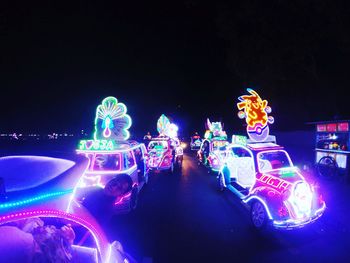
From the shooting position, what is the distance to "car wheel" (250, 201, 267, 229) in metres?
6.12

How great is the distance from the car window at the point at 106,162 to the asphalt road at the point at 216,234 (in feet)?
4.14

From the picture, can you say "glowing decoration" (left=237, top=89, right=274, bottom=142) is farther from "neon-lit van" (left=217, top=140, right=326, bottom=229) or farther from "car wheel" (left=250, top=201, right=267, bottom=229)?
"car wheel" (left=250, top=201, right=267, bottom=229)

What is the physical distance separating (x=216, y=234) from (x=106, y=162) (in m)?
3.27

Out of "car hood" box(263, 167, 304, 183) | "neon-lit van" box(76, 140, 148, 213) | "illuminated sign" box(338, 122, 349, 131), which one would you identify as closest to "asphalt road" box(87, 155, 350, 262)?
"neon-lit van" box(76, 140, 148, 213)

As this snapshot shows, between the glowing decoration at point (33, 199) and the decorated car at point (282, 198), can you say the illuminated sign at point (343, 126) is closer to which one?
the decorated car at point (282, 198)

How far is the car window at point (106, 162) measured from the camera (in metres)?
7.08

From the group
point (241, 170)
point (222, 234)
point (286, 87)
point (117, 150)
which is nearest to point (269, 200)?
point (222, 234)

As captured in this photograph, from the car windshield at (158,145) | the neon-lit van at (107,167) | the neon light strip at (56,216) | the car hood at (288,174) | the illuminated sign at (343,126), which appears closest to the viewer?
the neon light strip at (56,216)

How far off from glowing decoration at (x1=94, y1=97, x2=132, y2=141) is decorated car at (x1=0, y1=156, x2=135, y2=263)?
8.03 meters

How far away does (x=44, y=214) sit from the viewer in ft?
6.61

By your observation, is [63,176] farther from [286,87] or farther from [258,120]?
[286,87]

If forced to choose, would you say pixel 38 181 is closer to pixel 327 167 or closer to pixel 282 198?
pixel 282 198

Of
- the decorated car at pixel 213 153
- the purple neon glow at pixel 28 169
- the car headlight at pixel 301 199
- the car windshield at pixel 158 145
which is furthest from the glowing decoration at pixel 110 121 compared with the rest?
the purple neon glow at pixel 28 169

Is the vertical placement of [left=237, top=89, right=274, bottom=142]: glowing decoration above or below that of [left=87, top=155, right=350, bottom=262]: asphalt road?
above
